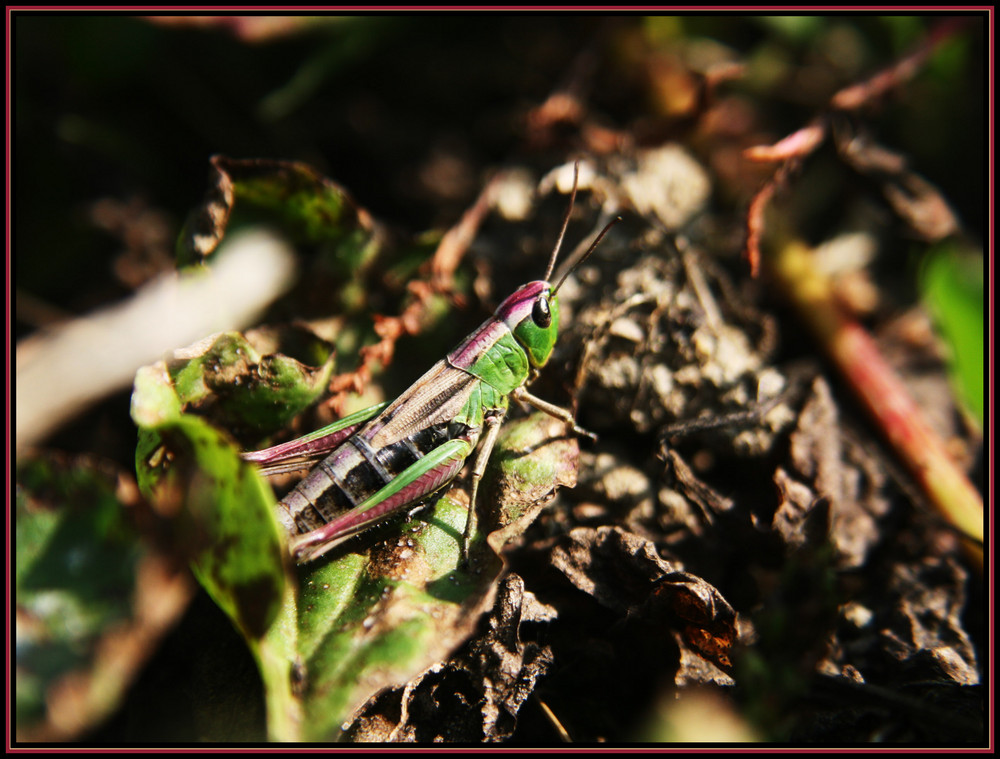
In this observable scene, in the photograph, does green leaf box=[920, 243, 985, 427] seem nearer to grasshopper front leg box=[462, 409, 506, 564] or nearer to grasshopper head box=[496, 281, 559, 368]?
grasshopper head box=[496, 281, 559, 368]

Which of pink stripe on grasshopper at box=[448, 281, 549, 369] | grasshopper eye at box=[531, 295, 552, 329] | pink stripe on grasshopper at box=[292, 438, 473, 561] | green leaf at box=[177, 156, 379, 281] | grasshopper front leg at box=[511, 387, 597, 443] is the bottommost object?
grasshopper front leg at box=[511, 387, 597, 443]

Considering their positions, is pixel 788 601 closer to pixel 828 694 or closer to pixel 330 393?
pixel 828 694

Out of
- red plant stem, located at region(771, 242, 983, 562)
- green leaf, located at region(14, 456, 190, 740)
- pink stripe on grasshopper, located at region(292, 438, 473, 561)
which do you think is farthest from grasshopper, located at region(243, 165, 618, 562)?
red plant stem, located at region(771, 242, 983, 562)

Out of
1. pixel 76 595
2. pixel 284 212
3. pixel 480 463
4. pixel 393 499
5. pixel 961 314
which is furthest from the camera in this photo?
pixel 284 212

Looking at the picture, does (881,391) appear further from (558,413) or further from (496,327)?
(496,327)

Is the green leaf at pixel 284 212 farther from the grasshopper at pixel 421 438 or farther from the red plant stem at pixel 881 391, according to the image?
the red plant stem at pixel 881 391

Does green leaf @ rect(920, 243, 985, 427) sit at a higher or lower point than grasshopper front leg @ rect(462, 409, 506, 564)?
lower

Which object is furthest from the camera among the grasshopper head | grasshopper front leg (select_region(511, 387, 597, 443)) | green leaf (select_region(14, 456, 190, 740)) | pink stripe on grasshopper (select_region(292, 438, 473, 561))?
the grasshopper head

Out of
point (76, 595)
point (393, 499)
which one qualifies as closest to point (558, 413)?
point (393, 499)

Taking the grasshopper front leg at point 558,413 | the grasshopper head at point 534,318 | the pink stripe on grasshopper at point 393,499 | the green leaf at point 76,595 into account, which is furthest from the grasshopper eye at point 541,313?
the green leaf at point 76,595
